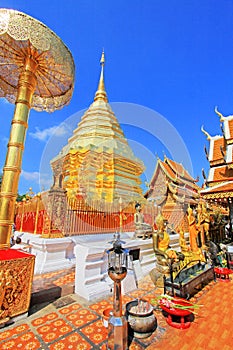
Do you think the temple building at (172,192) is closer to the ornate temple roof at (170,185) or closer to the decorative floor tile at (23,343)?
the ornate temple roof at (170,185)

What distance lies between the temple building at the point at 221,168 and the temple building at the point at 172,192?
174 centimetres

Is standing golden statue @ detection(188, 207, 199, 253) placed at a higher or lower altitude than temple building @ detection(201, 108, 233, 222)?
lower

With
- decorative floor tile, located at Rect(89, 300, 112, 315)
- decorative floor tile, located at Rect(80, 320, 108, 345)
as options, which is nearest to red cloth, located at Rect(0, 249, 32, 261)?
decorative floor tile, located at Rect(80, 320, 108, 345)

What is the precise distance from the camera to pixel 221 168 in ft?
30.1

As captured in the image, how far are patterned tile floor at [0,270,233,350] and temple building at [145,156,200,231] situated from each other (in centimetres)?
755

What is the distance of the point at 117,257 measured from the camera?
2.32m

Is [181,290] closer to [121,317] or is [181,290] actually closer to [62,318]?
[121,317]

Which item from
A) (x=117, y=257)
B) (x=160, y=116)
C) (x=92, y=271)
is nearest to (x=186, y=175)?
(x=160, y=116)

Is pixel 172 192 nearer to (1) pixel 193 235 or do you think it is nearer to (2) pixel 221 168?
(2) pixel 221 168

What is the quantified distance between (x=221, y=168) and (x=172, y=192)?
4005 millimetres

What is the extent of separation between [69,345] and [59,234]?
3.73 meters

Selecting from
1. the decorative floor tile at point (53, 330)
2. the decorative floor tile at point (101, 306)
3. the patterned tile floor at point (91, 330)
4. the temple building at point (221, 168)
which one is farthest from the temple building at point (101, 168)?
the decorative floor tile at point (53, 330)

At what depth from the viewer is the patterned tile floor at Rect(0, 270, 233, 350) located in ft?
7.46

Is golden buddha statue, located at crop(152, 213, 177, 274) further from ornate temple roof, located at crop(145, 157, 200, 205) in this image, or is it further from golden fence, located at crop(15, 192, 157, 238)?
ornate temple roof, located at crop(145, 157, 200, 205)
